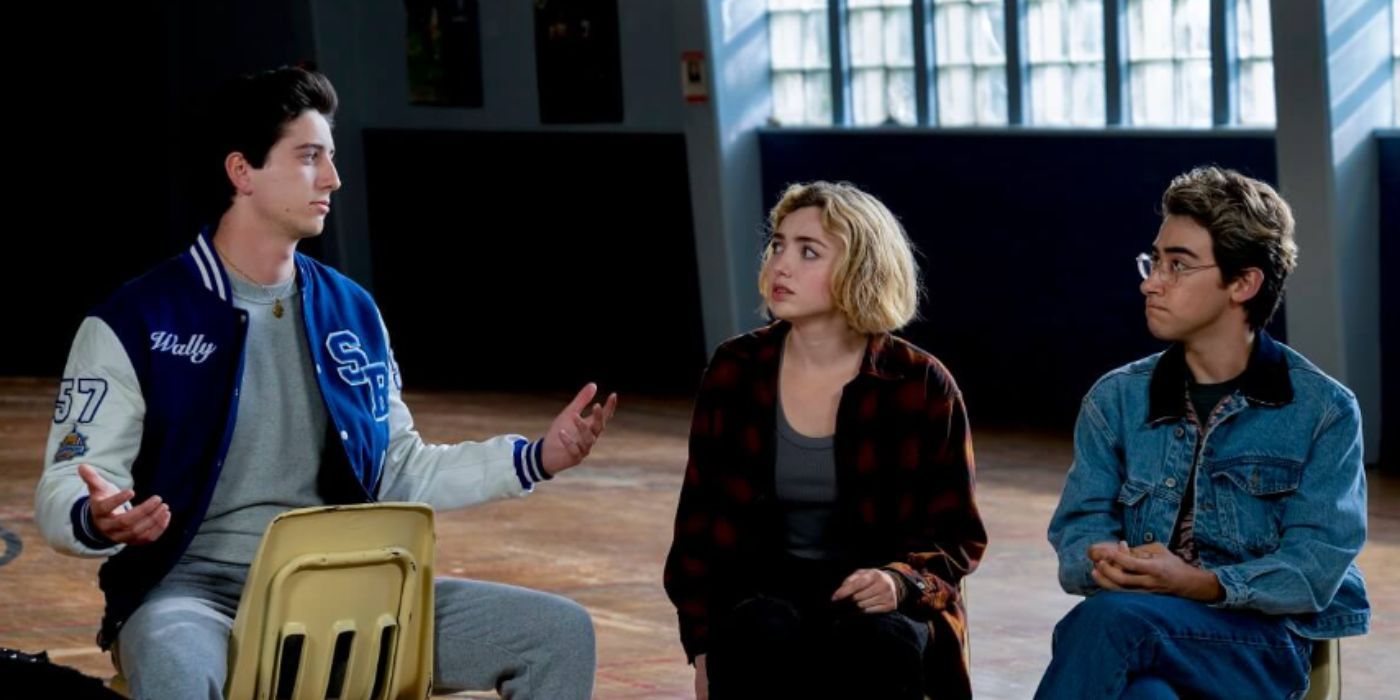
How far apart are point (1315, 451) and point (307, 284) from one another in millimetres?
1678

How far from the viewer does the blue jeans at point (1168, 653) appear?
332 centimetres

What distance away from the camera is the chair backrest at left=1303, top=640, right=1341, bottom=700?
11.4ft

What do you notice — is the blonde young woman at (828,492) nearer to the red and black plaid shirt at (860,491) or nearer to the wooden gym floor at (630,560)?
the red and black plaid shirt at (860,491)

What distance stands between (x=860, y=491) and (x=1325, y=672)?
0.80 m

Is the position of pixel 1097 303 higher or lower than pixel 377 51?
lower

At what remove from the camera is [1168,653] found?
3330 mm

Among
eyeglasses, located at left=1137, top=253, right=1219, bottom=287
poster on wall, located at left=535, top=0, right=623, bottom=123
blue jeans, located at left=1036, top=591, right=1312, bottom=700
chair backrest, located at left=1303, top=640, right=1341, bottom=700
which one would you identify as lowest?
chair backrest, located at left=1303, top=640, right=1341, bottom=700

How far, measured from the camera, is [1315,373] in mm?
3535

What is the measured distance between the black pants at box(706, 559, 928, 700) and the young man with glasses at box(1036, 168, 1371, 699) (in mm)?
296

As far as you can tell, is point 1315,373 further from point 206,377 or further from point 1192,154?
point 1192,154

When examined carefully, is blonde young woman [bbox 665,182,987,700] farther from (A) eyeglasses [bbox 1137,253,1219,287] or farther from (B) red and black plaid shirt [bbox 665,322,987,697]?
(A) eyeglasses [bbox 1137,253,1219,287]

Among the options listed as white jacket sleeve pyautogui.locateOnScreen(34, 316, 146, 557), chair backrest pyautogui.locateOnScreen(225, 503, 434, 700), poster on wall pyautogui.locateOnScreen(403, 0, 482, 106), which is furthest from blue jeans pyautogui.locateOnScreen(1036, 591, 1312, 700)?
poster on wall pyautogui.locateOnScreen(403, 0, 482, 106)

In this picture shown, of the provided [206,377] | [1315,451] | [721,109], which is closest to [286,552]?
[206,377]

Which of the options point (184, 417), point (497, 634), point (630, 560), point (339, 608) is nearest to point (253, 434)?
point (184, 417)
